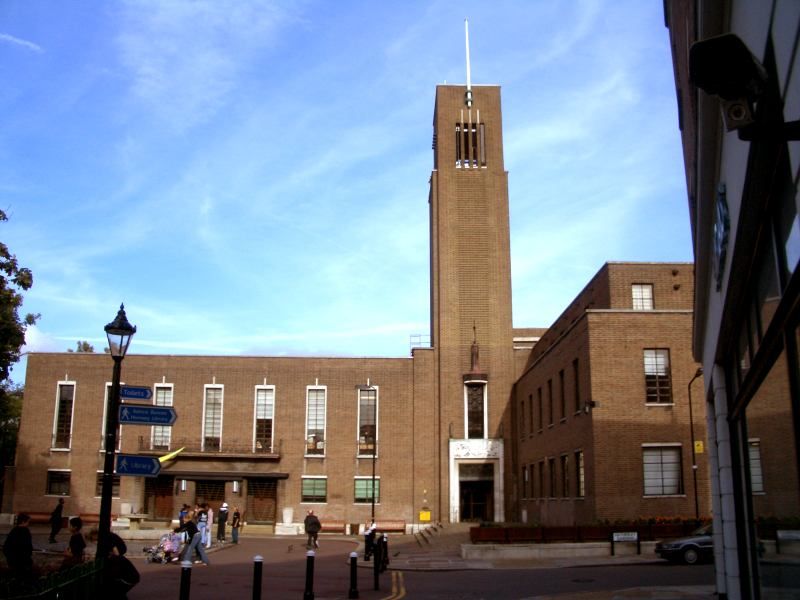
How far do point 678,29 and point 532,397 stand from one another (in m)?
33.2

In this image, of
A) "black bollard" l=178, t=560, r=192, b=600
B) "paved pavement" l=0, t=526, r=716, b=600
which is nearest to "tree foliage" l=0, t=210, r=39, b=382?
"paved pavement" l=0, t=526, r=716, b=600

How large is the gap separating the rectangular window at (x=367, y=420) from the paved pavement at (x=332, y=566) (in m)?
9.54

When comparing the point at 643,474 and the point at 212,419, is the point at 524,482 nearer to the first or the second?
the point at 643,474

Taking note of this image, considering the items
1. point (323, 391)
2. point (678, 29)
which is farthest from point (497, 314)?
point (678, 29)

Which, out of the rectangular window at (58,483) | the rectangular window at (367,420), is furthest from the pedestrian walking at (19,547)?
the rectangular window at (58,483)

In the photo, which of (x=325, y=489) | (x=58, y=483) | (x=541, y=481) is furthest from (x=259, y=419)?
(x=541, y=481)

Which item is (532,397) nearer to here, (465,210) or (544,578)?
(465,210)

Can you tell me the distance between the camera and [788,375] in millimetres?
5656

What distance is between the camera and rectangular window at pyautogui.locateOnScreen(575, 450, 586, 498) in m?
32.4

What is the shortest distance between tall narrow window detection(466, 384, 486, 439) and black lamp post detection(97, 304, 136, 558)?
127ft

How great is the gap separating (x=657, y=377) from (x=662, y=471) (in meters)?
3.41

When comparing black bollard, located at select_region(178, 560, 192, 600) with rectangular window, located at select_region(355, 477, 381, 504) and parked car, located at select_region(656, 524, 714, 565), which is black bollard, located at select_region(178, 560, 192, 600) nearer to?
parked car, located at select_region(656, 524, 714, 565)

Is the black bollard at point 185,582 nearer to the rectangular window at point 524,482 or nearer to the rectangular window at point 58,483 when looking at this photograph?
the rectangular window at point 524,482

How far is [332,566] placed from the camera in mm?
26281
